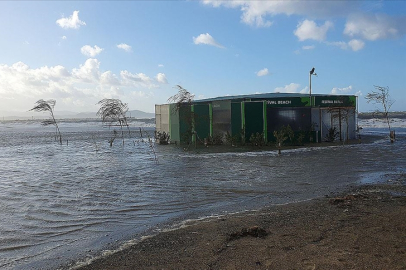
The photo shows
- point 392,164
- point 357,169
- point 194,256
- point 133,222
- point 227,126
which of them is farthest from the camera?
point 227,126

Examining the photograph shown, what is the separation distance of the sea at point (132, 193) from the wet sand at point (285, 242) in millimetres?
614

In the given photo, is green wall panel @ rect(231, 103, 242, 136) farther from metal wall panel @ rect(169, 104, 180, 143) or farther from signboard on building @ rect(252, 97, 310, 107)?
metal wall panel @ rect(169, 104, 180, 143)

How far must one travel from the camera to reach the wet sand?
4367 mm

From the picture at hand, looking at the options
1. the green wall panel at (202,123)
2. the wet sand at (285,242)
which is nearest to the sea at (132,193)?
the wet sand at (285,242)

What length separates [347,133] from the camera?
24125 mm

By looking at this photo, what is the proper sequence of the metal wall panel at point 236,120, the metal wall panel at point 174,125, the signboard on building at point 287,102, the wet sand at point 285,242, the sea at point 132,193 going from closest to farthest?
the wet sand at point 285,242
the sea at point 132,193
the metal wall panel at point 236,120
the signboard on building at point 287,102
the metal wall panel at point 174,125

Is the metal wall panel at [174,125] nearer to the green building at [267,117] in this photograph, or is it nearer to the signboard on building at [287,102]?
the green building at [267,117]

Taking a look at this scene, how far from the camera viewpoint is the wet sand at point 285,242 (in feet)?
14.3

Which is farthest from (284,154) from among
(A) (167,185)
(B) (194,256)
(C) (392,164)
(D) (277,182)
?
(B) (194,256)

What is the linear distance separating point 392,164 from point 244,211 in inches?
349

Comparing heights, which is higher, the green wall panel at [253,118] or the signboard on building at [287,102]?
the signboard on building at [287,102]

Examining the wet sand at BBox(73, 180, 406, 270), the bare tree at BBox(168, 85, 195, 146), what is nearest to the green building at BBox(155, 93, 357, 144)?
the bare tree at BBox(168, 85, 195, 146)

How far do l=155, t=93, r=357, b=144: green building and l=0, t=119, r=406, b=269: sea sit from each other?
612 cm

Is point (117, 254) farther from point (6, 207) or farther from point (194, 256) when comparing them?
point (6, 207)
